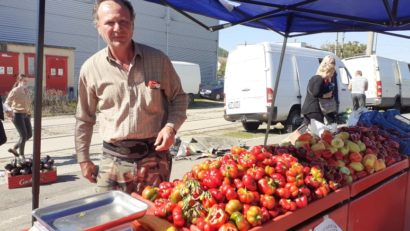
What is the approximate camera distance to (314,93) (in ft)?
20.9

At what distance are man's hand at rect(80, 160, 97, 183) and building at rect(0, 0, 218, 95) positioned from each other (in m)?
10.8

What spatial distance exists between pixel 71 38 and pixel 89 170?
72.9ft

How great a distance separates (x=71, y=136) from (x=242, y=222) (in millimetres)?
10077

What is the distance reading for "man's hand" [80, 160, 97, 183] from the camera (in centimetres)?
269

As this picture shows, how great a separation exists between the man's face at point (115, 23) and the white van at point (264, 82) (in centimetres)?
827

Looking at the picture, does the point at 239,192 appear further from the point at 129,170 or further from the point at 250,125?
the point at 250,125

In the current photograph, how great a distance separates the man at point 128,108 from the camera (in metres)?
2.51

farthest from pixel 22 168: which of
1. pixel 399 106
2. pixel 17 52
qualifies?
pixel 399 106

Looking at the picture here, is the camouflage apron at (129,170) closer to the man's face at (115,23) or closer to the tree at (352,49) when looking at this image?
the man's face at (115,23)

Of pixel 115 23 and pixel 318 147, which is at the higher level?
pixel 115 23

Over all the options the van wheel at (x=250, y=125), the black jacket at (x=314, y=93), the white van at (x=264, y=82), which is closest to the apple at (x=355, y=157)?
the black jacket at (x=314, y=93)

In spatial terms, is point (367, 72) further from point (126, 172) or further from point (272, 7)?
point (126, 172)

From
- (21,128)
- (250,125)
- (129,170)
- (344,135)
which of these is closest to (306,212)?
(129,170)

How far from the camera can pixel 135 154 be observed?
259cm
